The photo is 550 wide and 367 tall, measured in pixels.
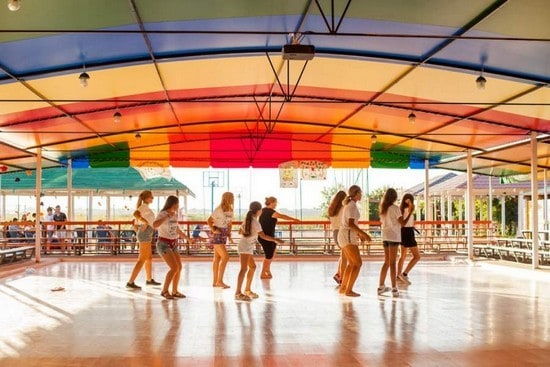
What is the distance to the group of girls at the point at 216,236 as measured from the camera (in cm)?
826

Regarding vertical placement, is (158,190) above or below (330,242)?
above

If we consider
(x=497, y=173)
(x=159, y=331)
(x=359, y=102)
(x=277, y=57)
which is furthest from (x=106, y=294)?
(x=497, y=173)

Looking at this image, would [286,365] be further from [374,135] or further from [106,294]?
[374,135]

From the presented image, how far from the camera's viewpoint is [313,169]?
18234 millimetres

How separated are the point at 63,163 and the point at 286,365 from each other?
49.4ft

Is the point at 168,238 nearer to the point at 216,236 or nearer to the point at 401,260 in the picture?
the point at 216,236

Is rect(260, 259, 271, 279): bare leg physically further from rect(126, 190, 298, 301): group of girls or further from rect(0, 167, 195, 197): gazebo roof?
rect(0, 167, 195, 197): gazebo roof

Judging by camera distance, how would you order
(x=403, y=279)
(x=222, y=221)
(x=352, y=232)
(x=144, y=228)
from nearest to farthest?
1. (x=352, y=232)
2. (x=222, y=221)
3. (x=144, y=228)
4. (x=403, y=279)

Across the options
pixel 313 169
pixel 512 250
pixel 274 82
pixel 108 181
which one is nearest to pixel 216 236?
pixel 274 82

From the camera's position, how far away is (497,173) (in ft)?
67.7

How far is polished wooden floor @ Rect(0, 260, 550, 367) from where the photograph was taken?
507 centimetres

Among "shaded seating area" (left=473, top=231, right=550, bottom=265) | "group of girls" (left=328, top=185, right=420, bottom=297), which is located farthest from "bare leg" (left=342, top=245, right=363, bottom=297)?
"shaded seating area" (left=473, top=231, right=550, bottom=265)

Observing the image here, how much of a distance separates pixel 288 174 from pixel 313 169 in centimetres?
71

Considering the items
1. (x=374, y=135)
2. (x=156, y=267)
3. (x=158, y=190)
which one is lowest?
(x=156, y=267)
